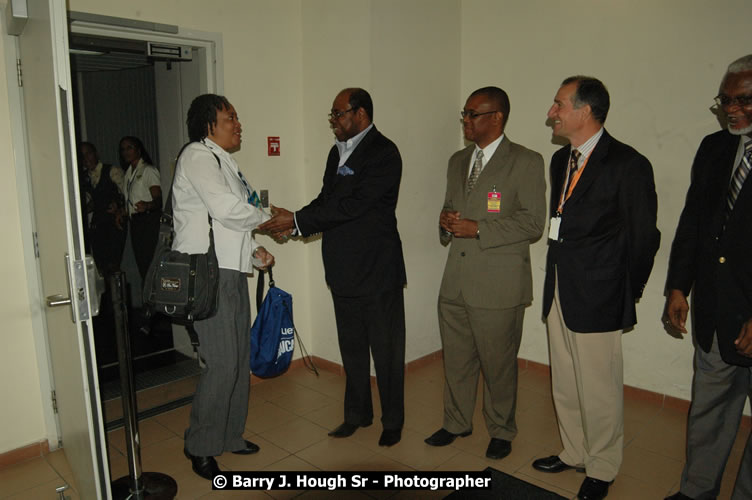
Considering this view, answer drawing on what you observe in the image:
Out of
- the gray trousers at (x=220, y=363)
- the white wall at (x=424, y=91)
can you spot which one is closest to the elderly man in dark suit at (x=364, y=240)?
the gray trousers at (x=220, y=363)

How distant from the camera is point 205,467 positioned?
2.61 meters

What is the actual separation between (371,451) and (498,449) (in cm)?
66

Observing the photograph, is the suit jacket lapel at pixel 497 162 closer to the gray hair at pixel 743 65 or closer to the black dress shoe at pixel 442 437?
the gray hair at pixel 743 65

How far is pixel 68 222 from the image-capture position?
1579 millimetres

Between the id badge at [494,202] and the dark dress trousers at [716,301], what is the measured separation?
802 millimetres

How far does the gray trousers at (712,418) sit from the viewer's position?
220 cm

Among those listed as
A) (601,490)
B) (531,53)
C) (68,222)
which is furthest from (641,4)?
(68,222)

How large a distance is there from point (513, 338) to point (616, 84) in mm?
1808

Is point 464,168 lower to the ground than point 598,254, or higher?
higher

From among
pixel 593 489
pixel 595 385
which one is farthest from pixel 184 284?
pixel 593 489

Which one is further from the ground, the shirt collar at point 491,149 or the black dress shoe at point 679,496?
the shirt collar at point 491,149

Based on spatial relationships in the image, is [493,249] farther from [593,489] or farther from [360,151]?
[593,489]

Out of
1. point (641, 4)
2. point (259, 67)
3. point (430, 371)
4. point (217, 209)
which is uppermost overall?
point (641, 4)

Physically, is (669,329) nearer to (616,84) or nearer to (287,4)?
(616,84)
